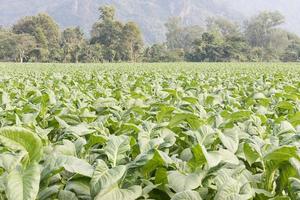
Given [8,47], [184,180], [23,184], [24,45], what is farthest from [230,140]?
[8,47]

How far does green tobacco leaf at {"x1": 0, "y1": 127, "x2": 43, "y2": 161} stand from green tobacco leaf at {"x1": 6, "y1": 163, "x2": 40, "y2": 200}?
95mm

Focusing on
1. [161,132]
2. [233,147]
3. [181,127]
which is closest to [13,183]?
[233,147]

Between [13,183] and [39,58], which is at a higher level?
[13,183]

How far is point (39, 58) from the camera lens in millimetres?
67875

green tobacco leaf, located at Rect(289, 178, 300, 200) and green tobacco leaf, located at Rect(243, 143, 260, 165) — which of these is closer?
green tobacco leaf, located at Rect(289, 178, 300, 200)

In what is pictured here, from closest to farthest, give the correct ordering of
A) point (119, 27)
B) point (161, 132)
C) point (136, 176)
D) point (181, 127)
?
point (136, 176), point (161, 132), point (181, 127), point (119, 27)

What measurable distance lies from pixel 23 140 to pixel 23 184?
19cm

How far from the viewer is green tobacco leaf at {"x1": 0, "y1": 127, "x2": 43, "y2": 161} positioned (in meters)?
1.29

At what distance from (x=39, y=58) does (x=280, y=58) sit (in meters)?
38.6

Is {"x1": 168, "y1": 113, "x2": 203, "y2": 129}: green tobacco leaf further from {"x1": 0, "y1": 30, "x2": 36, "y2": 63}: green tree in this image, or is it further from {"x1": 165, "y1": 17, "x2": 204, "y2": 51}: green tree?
{"x1": 165, "y1": 17, "x2": 204, "y2": 51}: green tree

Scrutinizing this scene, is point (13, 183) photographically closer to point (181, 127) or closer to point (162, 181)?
point (162, 181)

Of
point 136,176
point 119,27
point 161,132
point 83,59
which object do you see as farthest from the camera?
point 119,27

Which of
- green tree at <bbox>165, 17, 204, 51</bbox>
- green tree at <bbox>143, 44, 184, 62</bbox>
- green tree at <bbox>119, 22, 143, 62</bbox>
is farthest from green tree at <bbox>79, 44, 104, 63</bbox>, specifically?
green tree at <bbox>165, 17, 204, 51</bbox>

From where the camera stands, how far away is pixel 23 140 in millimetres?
1304
